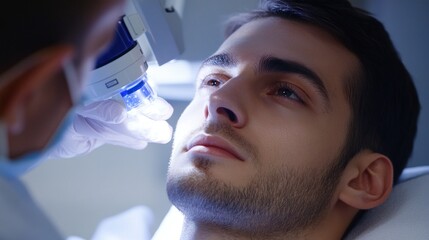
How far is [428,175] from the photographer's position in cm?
138

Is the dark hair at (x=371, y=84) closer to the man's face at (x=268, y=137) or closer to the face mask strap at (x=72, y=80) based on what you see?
the man's face at (x=268, y=137)

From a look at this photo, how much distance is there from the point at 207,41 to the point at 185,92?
0.19 metres

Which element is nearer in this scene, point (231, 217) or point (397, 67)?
point (231, 217)

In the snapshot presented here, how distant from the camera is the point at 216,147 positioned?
1.14 m

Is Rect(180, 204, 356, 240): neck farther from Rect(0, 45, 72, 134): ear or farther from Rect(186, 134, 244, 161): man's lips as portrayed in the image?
Rect(0, 45, 72, 134): ear

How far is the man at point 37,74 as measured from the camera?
491mm

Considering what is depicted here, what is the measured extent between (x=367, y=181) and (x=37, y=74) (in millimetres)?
991

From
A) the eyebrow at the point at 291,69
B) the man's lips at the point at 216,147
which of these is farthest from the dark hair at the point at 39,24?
the eyebrow at the point at 291,69

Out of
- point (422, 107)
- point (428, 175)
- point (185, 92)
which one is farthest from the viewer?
point (185, 92)

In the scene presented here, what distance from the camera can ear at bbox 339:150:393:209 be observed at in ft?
4.16

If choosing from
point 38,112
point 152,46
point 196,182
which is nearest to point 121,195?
point 152,46

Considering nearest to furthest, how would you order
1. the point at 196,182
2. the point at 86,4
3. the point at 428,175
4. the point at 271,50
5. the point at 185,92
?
the point at 86,4 < the point at 196,182 < the point at 271,50 < the point at 428,175 < the point at 185,92

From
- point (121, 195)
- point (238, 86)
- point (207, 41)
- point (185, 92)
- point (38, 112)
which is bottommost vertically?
point (121, 195)

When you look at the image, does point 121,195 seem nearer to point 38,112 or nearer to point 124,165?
point 124,165
